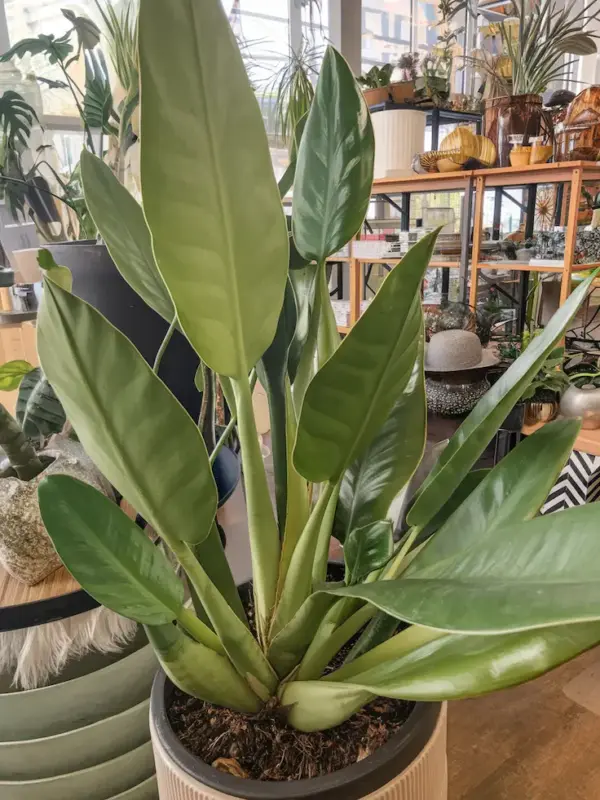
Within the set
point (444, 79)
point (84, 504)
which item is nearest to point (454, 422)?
point (84, 504)

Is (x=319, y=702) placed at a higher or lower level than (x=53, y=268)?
lower

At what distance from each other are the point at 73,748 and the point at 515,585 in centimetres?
42

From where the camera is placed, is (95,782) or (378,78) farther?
(378,78)

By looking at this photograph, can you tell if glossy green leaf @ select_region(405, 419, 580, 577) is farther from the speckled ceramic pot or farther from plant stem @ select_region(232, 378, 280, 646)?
the speckled ceramic pot

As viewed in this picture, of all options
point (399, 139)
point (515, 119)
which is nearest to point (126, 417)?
point (515, 119)

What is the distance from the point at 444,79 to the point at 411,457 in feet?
8.82

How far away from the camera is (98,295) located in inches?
21.1

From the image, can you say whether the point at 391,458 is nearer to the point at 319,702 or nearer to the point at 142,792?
the point at 319,702

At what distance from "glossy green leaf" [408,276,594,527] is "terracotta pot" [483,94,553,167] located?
1.89m

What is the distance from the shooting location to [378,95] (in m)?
2.56

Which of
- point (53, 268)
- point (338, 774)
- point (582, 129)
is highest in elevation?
point (582, 129)

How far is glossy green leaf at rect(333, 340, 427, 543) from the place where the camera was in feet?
1.26

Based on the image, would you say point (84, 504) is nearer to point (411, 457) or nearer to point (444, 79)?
point (411, 457)

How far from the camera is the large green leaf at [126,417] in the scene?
0.22 m
